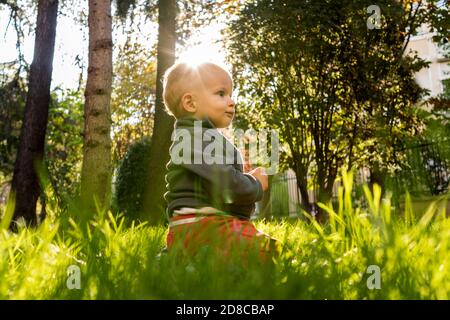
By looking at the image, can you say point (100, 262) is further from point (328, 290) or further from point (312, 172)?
point (312, 172)

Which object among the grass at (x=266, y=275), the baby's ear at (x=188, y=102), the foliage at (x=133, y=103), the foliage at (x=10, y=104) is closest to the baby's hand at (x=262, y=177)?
the baby's ear at (x=188, y=102)

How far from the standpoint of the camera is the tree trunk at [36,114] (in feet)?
26.3

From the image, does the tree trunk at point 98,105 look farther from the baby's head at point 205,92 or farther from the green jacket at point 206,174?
the green jacket at point 206,174

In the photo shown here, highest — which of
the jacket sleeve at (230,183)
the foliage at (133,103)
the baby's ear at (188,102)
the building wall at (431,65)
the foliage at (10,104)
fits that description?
the building wall at (431,65)

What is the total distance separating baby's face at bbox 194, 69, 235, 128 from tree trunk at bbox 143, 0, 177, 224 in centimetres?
461

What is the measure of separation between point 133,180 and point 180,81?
325 inches

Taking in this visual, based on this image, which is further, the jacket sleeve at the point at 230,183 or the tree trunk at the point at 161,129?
the tree trunk at the point at 161,129

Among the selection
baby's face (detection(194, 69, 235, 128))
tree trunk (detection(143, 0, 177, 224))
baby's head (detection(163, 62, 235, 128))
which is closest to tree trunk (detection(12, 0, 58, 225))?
tree trunk (detection(143, 0, 177, 224))

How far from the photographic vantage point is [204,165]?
2.19 metres

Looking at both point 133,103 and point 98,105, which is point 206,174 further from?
point 133,103

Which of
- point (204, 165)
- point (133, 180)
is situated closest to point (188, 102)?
point (204, 165)

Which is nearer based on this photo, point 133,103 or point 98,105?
point 98,105

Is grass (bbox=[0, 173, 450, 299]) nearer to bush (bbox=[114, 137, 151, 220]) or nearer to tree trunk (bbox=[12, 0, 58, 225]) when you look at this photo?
tree trunk (bbox=[12, 0, 58, 225])
